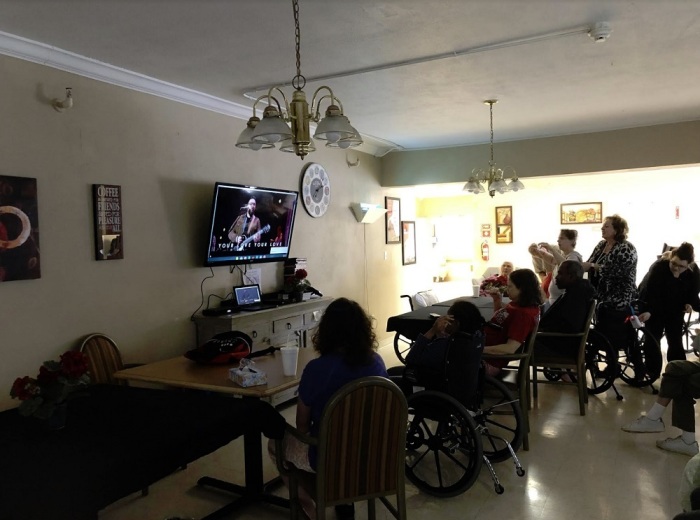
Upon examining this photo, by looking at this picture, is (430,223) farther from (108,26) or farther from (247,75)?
(108,26)

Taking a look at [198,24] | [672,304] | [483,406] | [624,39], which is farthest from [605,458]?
[198,24]

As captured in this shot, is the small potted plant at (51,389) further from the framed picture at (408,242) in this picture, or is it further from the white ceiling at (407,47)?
the framed picture at (408,242)

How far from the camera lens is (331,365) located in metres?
2.20

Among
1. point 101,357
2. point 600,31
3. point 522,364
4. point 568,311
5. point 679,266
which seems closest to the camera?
point 600,31

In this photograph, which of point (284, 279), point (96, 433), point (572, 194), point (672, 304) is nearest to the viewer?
point (96, 433)

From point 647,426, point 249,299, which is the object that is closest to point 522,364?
point 647,426

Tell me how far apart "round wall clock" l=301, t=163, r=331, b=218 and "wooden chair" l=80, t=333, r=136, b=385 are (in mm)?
2472

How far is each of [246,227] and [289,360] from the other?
2.07 m

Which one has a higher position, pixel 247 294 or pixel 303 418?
pixel 247 294

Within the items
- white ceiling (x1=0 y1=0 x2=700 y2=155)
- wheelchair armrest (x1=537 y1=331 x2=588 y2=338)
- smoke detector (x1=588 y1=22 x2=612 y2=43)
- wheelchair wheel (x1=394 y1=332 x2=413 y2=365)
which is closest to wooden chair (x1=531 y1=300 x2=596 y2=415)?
wheelchair armrest (x1=537 y1=331 x2=588 y2=338)

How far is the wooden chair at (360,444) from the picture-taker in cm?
200

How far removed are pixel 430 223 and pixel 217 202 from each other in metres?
5.32

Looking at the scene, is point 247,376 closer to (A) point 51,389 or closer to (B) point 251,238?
(A) point 51,389

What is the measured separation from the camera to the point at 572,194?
8.19 m
